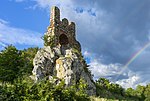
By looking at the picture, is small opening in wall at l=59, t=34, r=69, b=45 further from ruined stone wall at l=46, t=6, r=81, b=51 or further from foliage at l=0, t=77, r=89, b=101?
foliage at l=0, t=77, r=89, b=101

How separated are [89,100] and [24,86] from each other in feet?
31.0

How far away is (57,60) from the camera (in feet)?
176

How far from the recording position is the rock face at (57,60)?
51.1m

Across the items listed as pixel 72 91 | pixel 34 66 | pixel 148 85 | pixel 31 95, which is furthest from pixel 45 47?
pixel 148 85

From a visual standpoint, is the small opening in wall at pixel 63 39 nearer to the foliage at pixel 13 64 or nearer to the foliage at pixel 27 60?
the foliage at pixel 27 60

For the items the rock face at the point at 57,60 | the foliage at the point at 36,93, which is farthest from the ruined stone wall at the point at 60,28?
the foliage at the point at 36,93

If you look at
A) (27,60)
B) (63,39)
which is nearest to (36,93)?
(27,60)

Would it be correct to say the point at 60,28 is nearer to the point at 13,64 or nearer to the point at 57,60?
the point at 57,60

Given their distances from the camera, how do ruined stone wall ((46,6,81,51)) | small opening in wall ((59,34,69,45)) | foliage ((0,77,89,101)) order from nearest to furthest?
foliage ((0,77,89,101))
ruined stone wall ((46,6,81,51))
small opening in wall ((59,34,69,45))

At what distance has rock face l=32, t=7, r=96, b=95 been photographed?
168ft

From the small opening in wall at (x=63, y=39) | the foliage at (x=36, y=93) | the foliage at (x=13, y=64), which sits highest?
the small opening in wall at (x=63, y=39)

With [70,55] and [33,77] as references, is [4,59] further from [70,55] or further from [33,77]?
[70,55]

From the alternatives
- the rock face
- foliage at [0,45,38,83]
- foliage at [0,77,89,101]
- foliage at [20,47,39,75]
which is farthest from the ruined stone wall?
foliage at [0,77,89,101]

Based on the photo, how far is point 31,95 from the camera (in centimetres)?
3406
